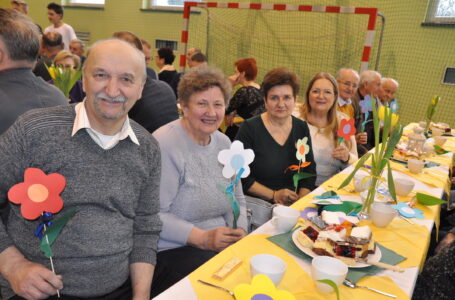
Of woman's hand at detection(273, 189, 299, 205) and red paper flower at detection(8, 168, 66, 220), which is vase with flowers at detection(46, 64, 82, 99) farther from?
red paper flower at detection(8, 168, 66, 220)

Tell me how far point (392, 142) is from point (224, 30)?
19.1ft

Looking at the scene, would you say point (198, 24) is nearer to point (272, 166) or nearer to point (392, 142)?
point (272, 166)

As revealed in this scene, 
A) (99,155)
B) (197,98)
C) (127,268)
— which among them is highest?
(197,98)

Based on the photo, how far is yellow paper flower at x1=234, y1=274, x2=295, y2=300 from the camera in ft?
2.59

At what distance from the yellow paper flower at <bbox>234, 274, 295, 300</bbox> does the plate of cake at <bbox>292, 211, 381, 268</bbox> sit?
0.34 m

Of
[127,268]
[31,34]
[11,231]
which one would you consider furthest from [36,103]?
[127,268]

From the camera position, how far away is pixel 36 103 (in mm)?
1612

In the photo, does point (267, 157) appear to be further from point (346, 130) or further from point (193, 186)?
point (193, 186)

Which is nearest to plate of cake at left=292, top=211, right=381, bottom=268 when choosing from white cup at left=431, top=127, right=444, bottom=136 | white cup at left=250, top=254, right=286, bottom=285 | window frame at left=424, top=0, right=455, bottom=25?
white cup at left=250, top=254, right=286, bottom=285

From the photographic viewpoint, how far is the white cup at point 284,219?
1273mm

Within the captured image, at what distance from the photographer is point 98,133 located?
1.17m

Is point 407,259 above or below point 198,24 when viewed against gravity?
below

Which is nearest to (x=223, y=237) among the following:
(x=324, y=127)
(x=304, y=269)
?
(x=304, y=269)

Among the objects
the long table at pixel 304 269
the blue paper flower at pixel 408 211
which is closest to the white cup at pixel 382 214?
the long table at pixel 304 269
